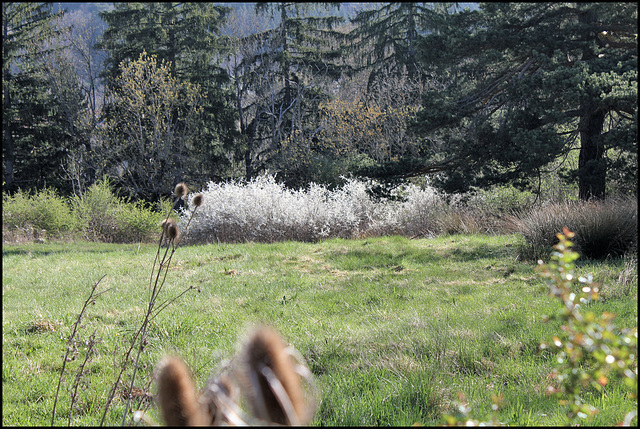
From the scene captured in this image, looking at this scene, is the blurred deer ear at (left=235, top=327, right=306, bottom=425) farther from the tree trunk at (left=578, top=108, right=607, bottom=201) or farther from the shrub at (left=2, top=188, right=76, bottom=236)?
the shrub at (left=2, top=188, right=76, bottom=236)

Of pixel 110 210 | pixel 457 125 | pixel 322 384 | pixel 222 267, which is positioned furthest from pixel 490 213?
pixel 110 210

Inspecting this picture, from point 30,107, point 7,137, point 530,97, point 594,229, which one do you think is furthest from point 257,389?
point 7,137

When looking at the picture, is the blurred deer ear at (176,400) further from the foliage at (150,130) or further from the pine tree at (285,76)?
the pine tree at (285,76)

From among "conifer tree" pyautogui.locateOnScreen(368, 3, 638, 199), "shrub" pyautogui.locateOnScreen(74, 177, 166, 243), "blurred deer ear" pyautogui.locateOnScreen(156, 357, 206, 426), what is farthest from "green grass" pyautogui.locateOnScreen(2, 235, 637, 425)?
"shrub" pyautogui.locateOnScreen(74, 177, 166, 243)

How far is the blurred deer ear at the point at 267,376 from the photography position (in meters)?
0.71

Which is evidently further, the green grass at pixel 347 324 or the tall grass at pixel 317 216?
the tall grass at pixel 317 216

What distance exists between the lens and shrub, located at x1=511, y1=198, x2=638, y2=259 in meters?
6.81

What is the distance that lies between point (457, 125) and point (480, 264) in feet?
13.6

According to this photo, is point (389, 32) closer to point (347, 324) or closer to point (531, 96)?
point (531, 96)

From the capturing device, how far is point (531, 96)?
932 cm

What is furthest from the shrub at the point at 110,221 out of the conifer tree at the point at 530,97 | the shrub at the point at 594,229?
the shrub at the point at 594,229

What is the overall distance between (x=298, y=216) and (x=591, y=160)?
258 inches

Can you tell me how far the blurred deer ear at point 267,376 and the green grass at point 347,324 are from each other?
387mm

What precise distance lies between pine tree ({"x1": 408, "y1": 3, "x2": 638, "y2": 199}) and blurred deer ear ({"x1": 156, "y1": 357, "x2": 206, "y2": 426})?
910 centimetres
